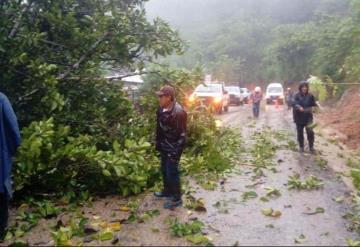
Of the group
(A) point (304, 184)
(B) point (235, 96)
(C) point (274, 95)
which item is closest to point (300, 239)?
(A) point (304, 184)

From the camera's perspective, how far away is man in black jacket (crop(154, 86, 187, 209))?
6.18m

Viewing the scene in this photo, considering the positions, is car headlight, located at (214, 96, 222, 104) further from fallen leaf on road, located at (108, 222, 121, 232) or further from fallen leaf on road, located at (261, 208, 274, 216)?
fallen leaf on road, located at (108, 222, 121, 232)

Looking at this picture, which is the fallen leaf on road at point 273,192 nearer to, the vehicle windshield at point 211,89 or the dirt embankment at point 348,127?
the dirt embankment at point 348,127

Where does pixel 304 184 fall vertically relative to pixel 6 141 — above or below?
below

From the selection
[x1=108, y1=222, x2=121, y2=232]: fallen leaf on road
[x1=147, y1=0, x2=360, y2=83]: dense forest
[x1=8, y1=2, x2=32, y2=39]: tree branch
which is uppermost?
[x1=147, y1=0, x2=360, y2=83]: dense forest

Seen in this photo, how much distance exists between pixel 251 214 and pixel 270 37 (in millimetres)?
64342

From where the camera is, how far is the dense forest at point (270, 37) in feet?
108

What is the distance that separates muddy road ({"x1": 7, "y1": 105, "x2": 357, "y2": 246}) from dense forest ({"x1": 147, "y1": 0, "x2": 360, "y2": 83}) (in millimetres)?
13327

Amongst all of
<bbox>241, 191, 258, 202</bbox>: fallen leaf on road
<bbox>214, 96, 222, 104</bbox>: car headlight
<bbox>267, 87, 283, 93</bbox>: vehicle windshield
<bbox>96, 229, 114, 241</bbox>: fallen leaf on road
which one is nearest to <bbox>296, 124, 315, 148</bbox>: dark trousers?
<bbox>241, 191, 258, 202</bbox>: fallen leaf on road

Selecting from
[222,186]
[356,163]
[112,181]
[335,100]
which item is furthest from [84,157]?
[335,100]

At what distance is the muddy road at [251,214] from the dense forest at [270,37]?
13327 millimetres

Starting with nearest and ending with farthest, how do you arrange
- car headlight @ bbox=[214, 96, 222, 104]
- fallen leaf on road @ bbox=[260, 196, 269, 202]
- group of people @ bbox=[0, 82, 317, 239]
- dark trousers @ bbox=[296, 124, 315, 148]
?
group of people @ bbox=[0, 82, 317, 239] → fallen leaf on road @ bbox=[260, 196, 269, 202] → dark trousers @ bbox=[296, 124, 315, 148] → car headlight @ bbox=[214, 96, 222, 104]

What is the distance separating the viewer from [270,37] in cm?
6750

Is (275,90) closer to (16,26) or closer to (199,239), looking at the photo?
(16,26)
